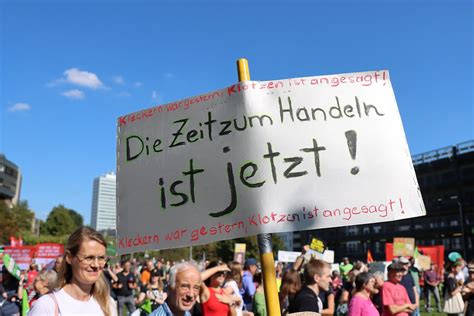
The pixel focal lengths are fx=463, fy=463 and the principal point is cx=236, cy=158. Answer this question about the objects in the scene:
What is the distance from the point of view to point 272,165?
2766 millimetres

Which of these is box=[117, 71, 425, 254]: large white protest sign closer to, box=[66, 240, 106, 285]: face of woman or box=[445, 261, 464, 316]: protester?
box=[66, 240, 106, 285]: face of woman

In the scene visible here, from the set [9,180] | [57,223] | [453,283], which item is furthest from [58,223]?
[453,283]

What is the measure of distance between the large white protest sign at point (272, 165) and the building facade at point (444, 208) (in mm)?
57407

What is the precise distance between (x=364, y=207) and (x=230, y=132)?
919 mm

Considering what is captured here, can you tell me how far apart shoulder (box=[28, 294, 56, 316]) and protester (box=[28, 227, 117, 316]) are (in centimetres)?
5

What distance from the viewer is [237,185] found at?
109 inches

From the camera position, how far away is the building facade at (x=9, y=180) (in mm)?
88062

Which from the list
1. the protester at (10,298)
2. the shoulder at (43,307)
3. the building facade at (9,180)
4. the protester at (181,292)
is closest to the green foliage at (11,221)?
the building facade at (9,180)

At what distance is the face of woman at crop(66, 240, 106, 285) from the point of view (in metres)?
2.51

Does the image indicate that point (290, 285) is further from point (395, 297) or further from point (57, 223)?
point (57, 223)

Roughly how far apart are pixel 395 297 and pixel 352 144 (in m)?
4.10

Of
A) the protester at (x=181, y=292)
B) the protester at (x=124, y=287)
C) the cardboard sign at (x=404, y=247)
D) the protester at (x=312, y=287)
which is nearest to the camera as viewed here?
the protester at (x=181, y=292)

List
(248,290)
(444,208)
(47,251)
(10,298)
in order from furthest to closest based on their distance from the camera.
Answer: (444,208) < (47,251) < (248,290) < (10,298)

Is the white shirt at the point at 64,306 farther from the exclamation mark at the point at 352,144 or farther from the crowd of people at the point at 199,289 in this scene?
the exclamation mark at the point at 352,144
